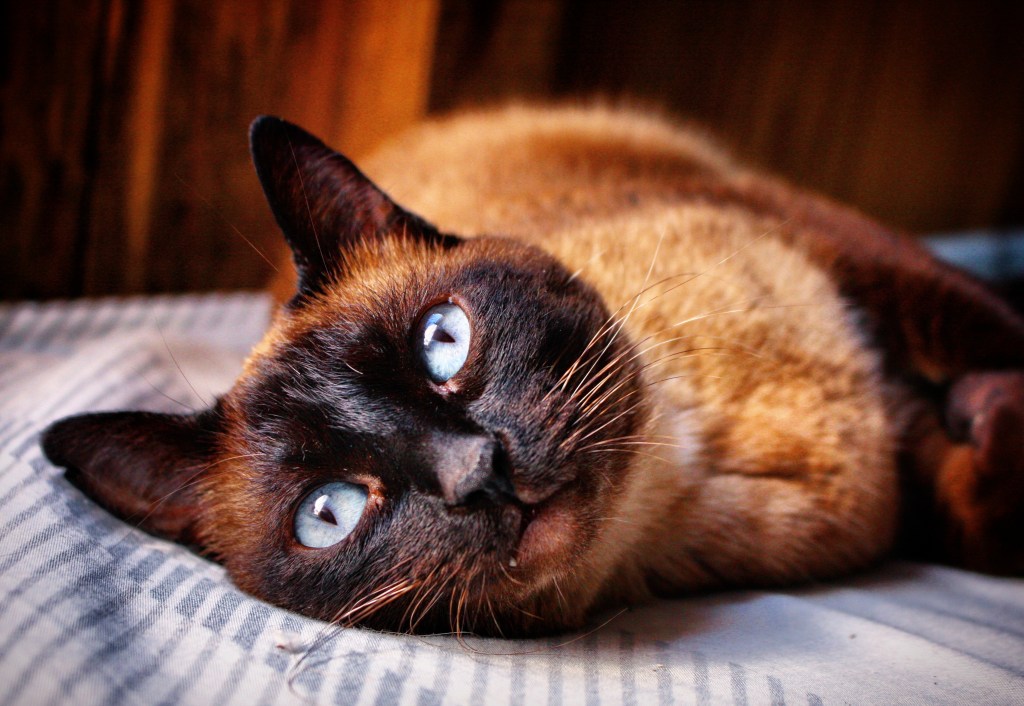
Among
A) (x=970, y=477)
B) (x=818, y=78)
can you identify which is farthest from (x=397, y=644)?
(x=818, y=78)

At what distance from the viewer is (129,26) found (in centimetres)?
201

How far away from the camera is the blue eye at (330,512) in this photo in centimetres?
110

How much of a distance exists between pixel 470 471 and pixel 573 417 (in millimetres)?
189

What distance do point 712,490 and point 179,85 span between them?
180 centimetres

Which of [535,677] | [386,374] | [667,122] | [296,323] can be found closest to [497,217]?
[296,323]

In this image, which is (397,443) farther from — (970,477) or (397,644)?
(970,477)

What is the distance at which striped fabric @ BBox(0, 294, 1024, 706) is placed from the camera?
88 cm

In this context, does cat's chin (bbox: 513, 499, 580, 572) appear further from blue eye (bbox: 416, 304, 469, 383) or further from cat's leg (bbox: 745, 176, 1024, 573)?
cat's leg (bbox: 745, 176, 1024, 573)

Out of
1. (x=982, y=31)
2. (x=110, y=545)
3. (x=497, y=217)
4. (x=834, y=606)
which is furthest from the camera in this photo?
(x=982, y=31)

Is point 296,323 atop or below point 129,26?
below

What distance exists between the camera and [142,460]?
121 centimetres

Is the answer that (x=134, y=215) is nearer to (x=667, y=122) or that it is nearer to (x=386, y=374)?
(x=386, y=374)

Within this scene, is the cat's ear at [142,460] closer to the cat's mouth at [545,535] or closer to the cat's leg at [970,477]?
the cat's mouth at [545,535]

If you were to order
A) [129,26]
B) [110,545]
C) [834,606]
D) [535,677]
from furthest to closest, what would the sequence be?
[129,26] < [834,606] < [110,545] < [535,677]
